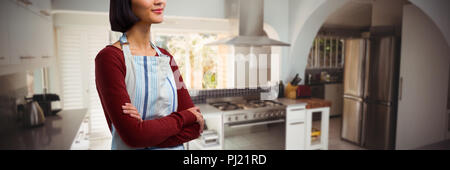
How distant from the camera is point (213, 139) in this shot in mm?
2580

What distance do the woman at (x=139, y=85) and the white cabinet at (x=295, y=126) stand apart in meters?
2.49

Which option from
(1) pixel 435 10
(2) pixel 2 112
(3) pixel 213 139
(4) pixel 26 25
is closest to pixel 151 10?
(4) pixel 26 25

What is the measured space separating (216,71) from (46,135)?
131cm

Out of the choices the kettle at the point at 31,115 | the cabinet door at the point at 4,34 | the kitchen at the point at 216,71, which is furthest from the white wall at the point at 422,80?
the kettle at the point at 31,115

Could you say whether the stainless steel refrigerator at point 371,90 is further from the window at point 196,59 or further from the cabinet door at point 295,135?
the window at point 196,59

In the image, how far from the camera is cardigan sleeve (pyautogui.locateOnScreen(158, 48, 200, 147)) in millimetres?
526

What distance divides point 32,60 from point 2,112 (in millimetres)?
689

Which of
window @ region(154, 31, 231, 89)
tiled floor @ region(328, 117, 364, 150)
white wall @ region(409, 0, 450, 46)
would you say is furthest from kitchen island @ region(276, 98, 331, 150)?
white wall @ region(409, 0, 450, 46)

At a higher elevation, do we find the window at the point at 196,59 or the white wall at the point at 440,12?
the white wall at the point at 440,12

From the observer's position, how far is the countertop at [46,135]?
4.76ft

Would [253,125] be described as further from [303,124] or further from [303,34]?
[303,34]
